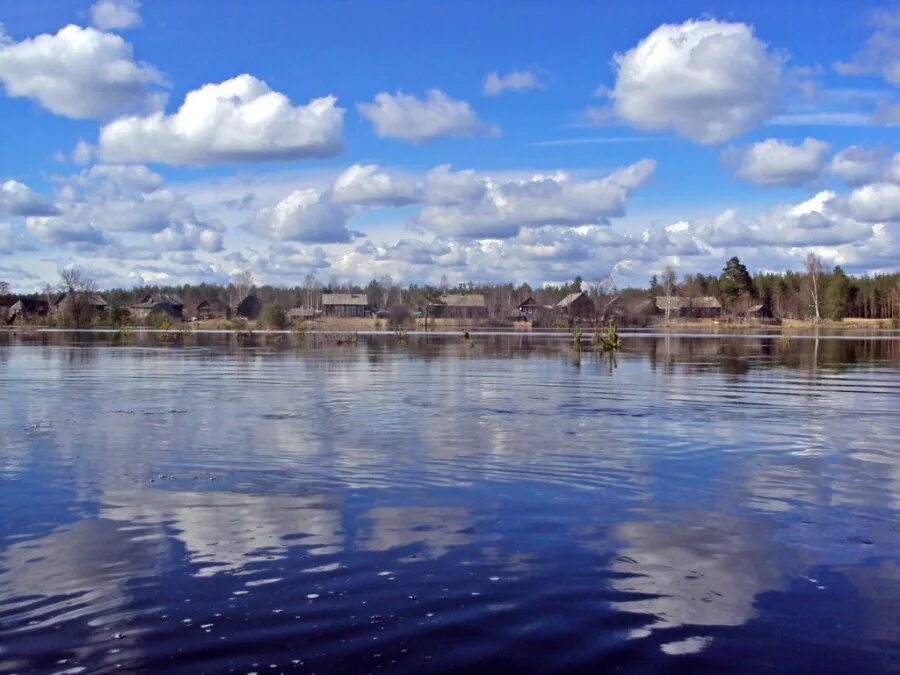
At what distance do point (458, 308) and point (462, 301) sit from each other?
6087mm

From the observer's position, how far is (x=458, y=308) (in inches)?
7303

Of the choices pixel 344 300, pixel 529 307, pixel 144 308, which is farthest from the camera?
pixel 344 300

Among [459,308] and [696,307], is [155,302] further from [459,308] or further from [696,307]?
[696,307]

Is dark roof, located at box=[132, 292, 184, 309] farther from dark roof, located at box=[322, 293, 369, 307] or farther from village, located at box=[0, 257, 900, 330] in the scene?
dark roof, located at box=[322, 293, 369, 307]

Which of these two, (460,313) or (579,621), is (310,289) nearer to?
(460,313)

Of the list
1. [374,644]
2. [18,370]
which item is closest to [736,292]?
[18,370]

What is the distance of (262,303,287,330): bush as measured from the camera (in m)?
118

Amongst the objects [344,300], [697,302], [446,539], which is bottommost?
[446,539]

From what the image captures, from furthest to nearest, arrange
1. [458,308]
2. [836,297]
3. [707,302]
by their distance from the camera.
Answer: [458,308]
[707,302]
[836,297]

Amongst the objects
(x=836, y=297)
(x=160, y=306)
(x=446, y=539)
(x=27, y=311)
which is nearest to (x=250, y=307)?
(x=160, y=306)

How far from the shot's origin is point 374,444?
18.8 m

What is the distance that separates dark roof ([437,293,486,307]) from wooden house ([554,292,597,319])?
1817 centimetres

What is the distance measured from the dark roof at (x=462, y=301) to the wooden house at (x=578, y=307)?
18171 millimetres

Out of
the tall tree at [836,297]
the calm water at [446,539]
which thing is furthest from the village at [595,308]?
the calm water at [446,539]
